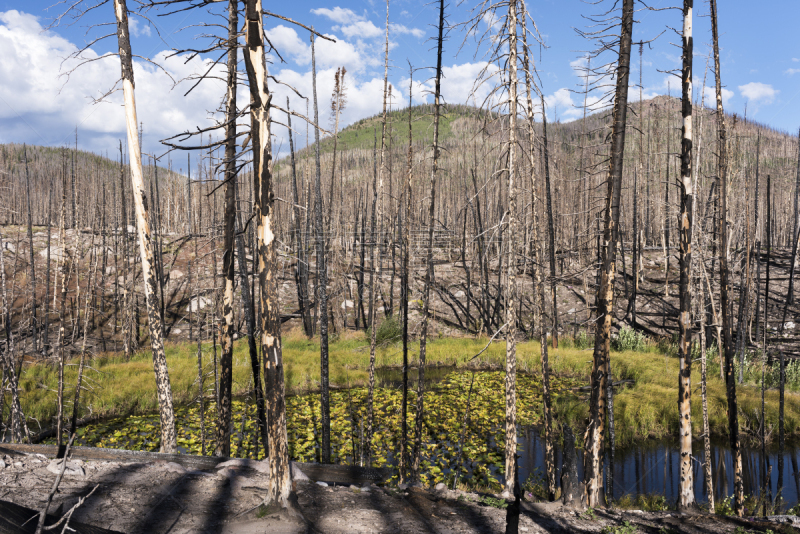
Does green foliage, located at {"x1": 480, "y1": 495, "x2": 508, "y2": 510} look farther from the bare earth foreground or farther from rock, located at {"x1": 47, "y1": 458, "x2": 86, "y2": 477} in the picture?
rock, located at {"x1": 47, "y1": 458, "x2": 86, "y2": 477}

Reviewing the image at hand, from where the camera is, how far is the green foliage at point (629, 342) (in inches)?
709

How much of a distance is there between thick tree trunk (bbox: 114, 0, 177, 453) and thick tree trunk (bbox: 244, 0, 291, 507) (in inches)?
139

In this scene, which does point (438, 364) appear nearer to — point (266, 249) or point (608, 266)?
point (608, 266)

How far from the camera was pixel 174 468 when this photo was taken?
201 inches

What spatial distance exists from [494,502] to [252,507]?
316 centimetres

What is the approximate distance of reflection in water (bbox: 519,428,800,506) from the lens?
8.98m

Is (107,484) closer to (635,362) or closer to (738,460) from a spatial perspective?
(738,460)

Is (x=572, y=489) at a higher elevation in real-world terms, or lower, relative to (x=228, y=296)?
lower

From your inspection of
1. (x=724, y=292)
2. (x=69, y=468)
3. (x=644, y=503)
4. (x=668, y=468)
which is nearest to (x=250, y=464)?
(x=69, y=468)

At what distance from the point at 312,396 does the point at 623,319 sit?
15842mm

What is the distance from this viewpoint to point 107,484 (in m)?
4.51

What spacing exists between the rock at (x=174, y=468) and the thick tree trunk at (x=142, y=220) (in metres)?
1.70

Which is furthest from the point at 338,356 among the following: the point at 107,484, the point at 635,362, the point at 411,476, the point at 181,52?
the point at 181,52

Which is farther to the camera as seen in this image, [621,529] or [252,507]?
[621,529]
